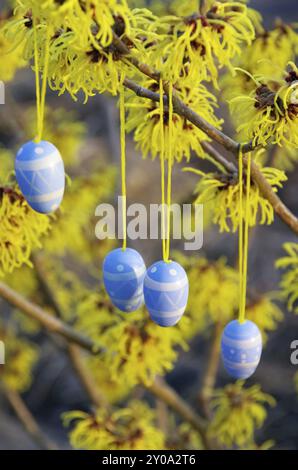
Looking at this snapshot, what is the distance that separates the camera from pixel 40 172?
886mm

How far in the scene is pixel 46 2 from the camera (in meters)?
0.77

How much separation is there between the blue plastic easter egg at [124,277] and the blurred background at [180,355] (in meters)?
1.13

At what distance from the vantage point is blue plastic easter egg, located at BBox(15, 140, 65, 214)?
2.91ft

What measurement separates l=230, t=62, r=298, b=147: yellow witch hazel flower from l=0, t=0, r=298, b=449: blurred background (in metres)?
1.22

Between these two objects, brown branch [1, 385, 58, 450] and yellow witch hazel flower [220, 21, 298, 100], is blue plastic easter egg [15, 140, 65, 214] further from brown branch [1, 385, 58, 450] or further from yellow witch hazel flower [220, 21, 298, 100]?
brown branch [1, 385, 58, 450]

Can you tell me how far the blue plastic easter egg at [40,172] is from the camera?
2.91 ft

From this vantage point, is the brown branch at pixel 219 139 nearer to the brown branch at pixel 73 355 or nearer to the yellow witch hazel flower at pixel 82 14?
the yellow witch hazel flower at pixel 82 14

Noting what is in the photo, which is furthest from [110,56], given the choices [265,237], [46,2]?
[265,237]

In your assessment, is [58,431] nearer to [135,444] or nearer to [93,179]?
[93,179]

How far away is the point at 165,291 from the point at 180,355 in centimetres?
224

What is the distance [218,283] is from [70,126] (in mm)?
776

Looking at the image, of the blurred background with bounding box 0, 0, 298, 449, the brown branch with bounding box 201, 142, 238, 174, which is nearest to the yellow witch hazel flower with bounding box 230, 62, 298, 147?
the brown branch with bounding box 201, 142, 238, 174

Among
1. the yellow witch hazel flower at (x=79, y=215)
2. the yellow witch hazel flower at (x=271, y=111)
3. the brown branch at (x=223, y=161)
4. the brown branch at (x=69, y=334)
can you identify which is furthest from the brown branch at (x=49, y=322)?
the yellow witch hazel flower at (x=271, y=111)
